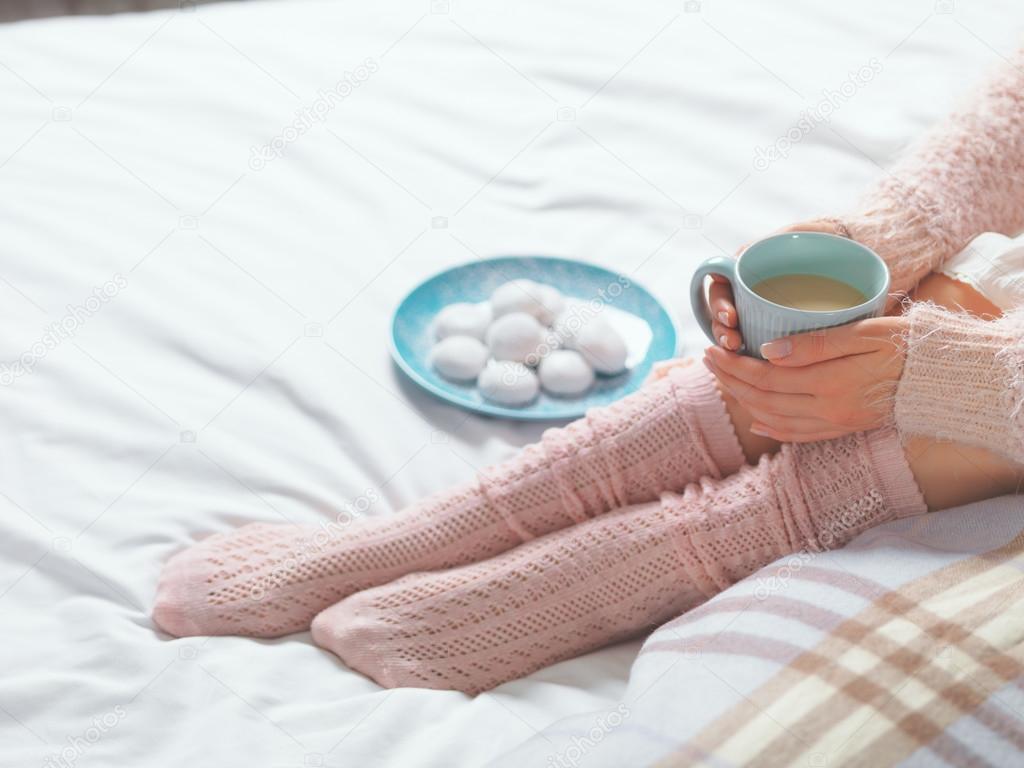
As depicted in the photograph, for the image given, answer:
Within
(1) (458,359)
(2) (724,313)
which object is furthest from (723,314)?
(1) (458,359)

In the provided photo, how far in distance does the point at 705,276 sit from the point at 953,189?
27 cm

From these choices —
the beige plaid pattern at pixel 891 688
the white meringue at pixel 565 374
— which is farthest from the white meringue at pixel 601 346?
the beige plaid pattern at pixel 891 688

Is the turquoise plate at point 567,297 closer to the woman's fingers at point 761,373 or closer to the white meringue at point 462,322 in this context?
the white meringue at point 462,322

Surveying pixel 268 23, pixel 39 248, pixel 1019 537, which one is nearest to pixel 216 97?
pixel 268 23

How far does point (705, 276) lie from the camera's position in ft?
2.62

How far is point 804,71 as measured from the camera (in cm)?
147

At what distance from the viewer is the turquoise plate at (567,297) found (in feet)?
3.53

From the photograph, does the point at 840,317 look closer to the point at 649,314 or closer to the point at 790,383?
the point at 790,383

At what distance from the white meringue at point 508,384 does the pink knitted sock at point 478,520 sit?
0.55 ft

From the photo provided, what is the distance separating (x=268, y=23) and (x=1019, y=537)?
1191 millimetres

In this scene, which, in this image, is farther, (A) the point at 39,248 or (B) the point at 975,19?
(B) the point at 975,19

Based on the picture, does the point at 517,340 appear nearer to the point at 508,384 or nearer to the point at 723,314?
the point at 508,384

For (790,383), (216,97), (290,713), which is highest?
(790,383)

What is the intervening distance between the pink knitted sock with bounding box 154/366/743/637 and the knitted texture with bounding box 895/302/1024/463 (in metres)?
0.15
